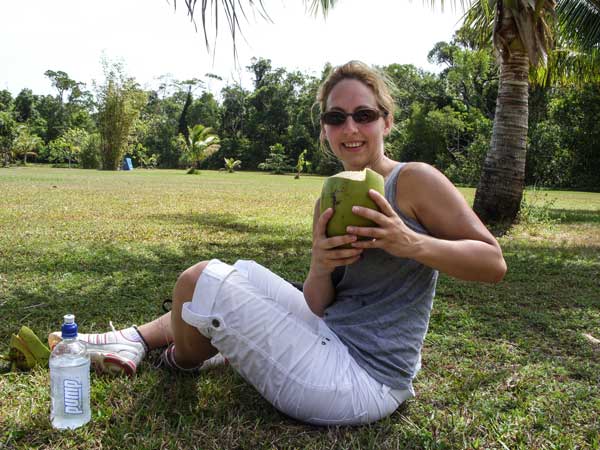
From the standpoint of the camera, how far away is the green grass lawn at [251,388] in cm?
185

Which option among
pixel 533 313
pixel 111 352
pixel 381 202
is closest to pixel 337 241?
pixel 381 202

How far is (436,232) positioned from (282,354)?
0.64 m

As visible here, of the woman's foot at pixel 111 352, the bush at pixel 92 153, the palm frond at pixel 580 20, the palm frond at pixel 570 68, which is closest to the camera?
the woman's foot at pixel 111 352

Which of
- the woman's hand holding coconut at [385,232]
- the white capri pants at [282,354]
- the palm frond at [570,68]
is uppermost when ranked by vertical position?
the palm frond at [570,68]

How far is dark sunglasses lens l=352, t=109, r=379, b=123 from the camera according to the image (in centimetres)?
195

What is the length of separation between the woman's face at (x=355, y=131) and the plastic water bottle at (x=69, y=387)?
112 centimetres

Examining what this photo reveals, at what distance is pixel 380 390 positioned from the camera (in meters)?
1.84

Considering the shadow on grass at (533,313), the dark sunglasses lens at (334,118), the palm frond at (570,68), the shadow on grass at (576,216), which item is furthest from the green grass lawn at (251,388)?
the palm frond at (570,68)

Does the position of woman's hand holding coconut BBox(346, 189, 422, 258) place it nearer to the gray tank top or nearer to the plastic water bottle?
the gray tank top

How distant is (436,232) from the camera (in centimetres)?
175

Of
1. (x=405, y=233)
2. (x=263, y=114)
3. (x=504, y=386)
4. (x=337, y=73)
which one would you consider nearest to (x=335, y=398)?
(x=405, y=233)

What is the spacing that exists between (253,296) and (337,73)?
2.99 ft

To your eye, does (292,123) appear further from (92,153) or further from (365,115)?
(365,115)

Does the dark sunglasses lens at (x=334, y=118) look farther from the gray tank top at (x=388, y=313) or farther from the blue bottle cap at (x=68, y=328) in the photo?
the blue bottle cap at (x=68, y=328)
